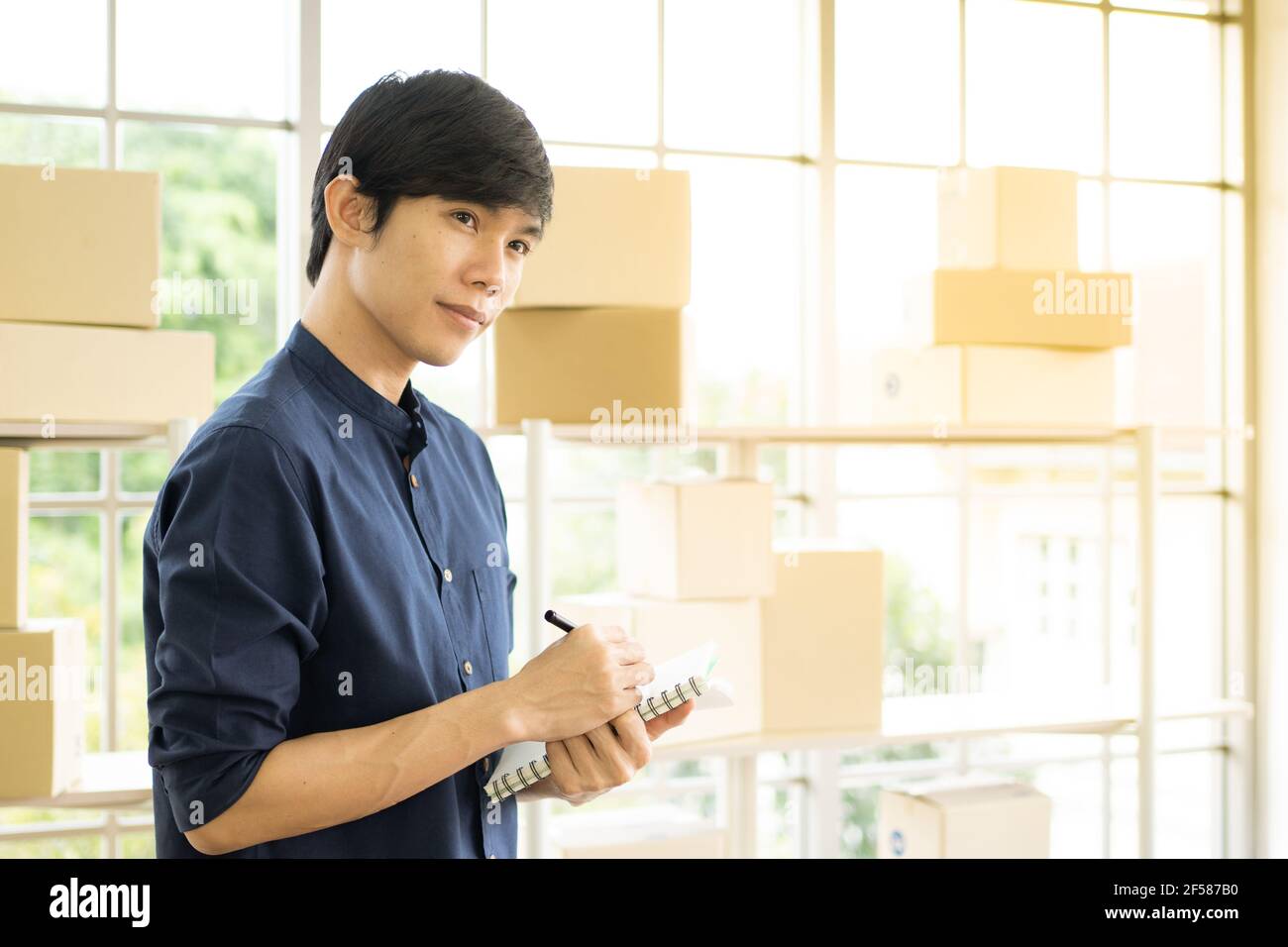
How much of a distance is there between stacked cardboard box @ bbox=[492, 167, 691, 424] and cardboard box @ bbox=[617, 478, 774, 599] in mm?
227

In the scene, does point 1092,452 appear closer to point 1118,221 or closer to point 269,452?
point 1118,221

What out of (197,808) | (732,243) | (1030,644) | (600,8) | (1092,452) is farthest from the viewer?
(1030,644)

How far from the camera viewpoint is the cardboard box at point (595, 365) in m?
2.06

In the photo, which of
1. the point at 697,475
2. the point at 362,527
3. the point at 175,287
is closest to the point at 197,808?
the point at 362,527

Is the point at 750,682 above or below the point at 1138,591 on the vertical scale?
below

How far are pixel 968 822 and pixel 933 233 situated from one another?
163cm

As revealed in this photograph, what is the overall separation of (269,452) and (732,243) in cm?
240

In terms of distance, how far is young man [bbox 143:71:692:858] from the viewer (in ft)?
2.80

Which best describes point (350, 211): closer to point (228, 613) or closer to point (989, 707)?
point (228, 613)

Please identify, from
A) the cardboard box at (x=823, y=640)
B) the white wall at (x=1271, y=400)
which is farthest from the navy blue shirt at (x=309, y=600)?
the white wall at (x=1271, y=400)

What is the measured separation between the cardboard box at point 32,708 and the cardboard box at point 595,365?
85 cm

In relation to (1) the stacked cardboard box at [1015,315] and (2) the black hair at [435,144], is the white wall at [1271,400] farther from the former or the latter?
(2) the black hair at [435,144]

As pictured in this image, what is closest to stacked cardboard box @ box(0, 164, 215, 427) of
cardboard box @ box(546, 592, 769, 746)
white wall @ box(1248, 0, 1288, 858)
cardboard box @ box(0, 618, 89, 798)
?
cardboard box @ box(0, 618, 89, 798)

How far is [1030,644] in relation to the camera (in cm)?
402
